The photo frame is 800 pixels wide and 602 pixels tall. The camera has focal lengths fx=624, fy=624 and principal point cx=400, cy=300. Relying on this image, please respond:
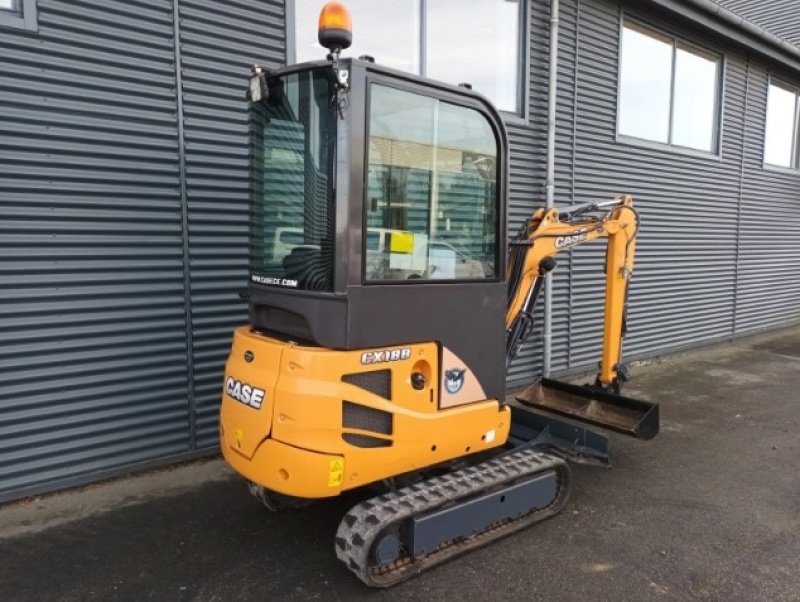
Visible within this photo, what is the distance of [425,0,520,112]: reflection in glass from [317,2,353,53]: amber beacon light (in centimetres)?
347

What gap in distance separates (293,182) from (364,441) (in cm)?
143

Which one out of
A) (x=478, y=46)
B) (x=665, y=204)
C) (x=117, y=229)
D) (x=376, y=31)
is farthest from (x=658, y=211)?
(x=117, y=229)

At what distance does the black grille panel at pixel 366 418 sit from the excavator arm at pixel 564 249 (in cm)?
125

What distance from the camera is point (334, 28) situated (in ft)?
10.0

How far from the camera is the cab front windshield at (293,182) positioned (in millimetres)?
3160

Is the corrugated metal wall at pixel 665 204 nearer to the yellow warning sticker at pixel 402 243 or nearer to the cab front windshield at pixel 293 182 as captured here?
the yellow warning sticker at pixel 402 243

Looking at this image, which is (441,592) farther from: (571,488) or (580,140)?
(580,140)

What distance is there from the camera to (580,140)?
780 cm

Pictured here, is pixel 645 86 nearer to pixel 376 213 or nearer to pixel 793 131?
pixel 793 131

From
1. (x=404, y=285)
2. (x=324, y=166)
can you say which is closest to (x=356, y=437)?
(x=404, y=285)

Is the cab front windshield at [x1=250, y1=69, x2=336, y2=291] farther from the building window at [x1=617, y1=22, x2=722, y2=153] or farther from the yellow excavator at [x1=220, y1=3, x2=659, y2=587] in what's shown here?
the building window at [x1=617, y1=22, x2=722, y2=153]

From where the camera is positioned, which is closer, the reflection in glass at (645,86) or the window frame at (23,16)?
the window frame at (23,16)

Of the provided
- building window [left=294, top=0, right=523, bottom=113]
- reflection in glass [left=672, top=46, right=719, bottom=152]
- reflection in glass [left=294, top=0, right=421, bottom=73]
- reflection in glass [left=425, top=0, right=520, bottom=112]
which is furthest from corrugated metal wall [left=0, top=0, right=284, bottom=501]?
reflection in glass [left=672, top=46, right=719, bottom=152]

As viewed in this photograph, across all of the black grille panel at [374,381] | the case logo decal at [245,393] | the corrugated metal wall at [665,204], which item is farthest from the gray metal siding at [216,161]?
the corrugated metal wall at [665,204]
